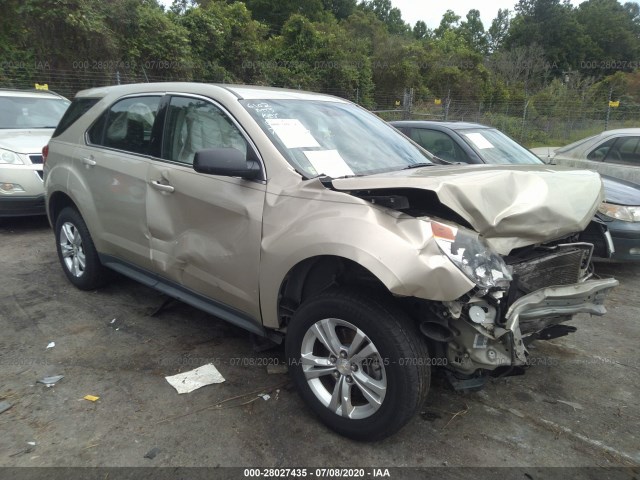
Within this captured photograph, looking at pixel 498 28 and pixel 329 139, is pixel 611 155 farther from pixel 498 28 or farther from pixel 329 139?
pixel 498 28

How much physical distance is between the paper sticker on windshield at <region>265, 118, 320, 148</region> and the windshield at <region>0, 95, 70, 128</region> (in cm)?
587

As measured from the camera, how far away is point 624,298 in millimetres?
4750

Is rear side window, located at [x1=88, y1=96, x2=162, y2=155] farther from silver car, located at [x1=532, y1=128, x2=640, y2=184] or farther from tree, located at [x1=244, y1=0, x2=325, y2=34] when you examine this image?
tree, located at [x1=244, y1=0, x2=325, y2=34]

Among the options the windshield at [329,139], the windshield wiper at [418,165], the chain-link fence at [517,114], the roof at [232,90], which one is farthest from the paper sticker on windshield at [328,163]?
the chain-link fence at [517,114]

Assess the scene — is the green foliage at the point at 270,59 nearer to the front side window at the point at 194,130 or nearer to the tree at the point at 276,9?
the tree at the point at 276,9

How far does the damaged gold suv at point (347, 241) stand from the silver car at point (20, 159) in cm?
325

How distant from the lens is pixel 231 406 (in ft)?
9.20

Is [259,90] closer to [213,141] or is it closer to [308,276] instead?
[213,141]

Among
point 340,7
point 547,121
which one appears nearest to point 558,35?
point 340,7

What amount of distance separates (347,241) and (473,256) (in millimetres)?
589

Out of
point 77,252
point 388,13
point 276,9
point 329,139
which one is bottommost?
point 77,252

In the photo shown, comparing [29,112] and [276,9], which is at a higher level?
[276,9]

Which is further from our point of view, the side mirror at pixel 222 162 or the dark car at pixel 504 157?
the dark car at pixel 504 157

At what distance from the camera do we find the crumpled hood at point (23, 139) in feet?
20.5
